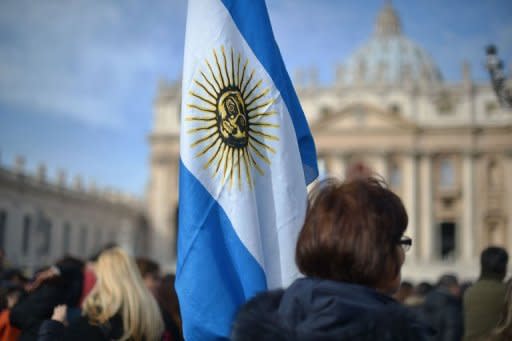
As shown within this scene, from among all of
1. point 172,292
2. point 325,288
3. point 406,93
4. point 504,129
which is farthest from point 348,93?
point 325,288

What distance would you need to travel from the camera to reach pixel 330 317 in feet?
5.66

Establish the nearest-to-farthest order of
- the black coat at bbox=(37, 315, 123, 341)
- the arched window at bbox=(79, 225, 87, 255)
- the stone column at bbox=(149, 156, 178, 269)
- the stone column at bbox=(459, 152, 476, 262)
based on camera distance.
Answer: the black coat at bbox=(37, 315, 123, 341) → the arched window at bbox=(79, 225, 87, 255) → the stone column at bbox=(459, 152, 476, 262) → the stone column at bbox=(149, 156, 178, 269)

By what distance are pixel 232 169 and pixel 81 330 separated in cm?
119

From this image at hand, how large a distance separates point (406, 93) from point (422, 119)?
2.19 metres

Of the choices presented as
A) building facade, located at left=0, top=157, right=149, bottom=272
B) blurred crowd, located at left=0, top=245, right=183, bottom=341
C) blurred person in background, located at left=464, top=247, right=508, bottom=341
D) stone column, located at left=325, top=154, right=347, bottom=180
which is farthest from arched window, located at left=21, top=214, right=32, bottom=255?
blurred person in background, located at left=464, top=247, right=508, bottom=341

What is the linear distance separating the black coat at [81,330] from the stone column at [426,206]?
40389 mm

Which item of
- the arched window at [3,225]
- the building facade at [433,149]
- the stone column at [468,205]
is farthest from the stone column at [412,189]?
the arched window at [3,225]

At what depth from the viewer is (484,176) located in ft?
141

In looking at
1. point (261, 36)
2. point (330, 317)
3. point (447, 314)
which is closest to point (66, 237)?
point (447, 314)

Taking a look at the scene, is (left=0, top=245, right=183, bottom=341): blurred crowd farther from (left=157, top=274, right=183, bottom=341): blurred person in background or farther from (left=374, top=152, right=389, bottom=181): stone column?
(left=374, top=152, right=389, bottom=181): stone column

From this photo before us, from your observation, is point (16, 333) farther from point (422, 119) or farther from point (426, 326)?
point (422, 119)

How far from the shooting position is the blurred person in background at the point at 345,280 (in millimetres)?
1727

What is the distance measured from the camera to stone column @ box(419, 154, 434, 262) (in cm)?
4241

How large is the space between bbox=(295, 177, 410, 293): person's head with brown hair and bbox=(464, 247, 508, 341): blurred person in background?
2.65 metres
